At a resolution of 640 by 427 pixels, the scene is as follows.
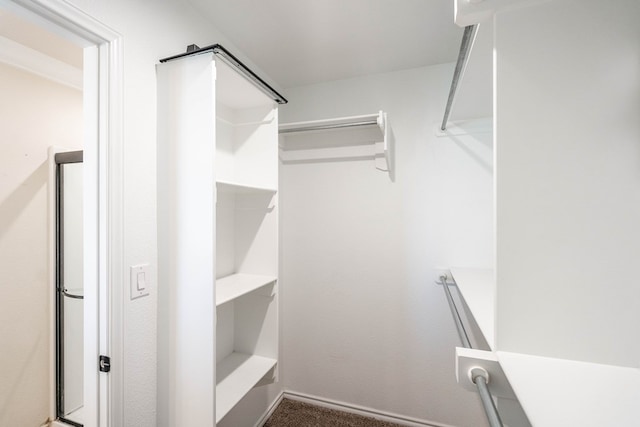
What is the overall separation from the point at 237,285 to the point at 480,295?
118 centimetres

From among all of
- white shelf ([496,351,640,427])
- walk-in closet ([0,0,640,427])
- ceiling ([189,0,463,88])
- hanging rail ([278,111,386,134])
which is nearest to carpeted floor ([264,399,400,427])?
walk-in closet ([0,0,640,427])

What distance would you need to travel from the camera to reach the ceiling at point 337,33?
4.45 ft

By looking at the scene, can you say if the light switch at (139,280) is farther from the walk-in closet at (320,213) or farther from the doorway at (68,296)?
the doorway at (68,296)

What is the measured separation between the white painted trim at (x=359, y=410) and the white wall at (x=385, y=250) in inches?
1.2

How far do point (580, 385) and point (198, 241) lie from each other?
1181mm

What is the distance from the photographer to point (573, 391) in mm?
487

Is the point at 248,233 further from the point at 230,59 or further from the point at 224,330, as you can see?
the point at 230,59

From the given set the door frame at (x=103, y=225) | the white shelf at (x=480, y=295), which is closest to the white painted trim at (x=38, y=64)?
the door frame at (x=103, y=225)

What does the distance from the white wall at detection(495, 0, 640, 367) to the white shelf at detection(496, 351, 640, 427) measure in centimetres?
3

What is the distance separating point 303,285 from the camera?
219cm

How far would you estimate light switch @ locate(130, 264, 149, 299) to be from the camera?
1054 millimetres

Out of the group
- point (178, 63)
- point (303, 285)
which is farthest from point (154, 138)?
point (303, 285)

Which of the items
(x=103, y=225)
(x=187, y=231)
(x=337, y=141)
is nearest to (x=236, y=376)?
(x=187, y=231)

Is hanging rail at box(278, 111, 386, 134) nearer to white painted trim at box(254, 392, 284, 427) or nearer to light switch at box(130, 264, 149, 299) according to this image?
light switch at box(130, 264, 149, 299)
